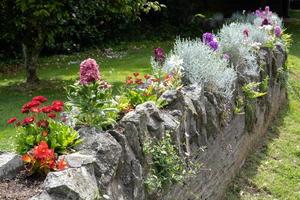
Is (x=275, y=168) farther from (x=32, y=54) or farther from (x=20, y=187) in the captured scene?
(x=32, y=54)

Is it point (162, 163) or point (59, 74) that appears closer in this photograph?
point (162, 163)

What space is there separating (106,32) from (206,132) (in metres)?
12.7

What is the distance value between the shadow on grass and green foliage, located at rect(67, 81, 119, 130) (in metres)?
2.72

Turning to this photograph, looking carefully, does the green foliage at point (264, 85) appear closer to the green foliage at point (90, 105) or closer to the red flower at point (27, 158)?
the green foliage at point (90, 105)

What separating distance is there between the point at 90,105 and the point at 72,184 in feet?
2.81

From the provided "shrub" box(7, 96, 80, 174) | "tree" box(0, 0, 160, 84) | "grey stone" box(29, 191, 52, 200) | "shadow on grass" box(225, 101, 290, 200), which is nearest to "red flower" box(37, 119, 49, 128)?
"shrub" box(7, 96, 80, 174)

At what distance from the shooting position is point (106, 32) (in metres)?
17.9

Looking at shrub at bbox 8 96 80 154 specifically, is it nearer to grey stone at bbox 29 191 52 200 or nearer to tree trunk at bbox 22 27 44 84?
grey stone at bbox 29 191 52 200

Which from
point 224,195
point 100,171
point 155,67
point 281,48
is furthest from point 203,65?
point 281,48

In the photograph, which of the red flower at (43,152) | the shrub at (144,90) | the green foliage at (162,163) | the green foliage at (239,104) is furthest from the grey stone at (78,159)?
the green foliage at (239,104)

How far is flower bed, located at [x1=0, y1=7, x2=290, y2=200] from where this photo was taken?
350cm

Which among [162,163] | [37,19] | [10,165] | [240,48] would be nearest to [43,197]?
[10,165]

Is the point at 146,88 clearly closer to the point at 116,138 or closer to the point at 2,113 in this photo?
the point at 116,138

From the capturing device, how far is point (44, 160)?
338cm
